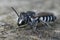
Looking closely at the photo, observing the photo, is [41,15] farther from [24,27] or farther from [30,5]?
[30,5]

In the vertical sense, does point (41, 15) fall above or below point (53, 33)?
above

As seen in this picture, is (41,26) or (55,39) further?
(41,26)

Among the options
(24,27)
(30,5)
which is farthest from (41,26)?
(30,5)

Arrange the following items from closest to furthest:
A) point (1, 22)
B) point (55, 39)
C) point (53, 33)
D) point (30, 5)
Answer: point (55, 39)
point (53, 33)
point (1, 22)
point (30, 5)

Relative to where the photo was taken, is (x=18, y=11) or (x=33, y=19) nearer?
(x=33, y=19)

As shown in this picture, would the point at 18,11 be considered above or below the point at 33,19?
above

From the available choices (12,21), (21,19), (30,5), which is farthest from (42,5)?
(21,19)

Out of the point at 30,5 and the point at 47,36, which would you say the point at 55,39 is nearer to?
the point at 47,36

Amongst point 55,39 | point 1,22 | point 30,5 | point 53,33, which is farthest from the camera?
point 30,5
